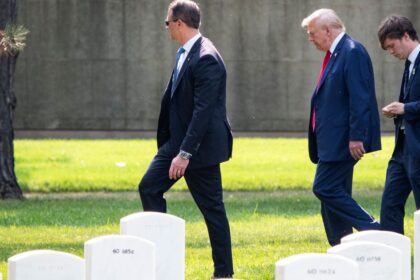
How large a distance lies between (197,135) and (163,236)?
65.5 inches

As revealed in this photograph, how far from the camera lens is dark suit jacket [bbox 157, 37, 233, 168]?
28.5ft

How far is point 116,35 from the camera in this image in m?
26.9

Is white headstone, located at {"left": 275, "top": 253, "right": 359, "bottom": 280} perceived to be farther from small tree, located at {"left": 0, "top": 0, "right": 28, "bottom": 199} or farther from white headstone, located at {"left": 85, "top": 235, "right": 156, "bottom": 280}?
small tree, located at {"left": 0, "top": 0, "right": 28, "bottom": 199}

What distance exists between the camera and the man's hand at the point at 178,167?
8672 millimetres

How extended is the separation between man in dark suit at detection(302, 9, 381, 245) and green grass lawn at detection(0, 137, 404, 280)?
0.71 m

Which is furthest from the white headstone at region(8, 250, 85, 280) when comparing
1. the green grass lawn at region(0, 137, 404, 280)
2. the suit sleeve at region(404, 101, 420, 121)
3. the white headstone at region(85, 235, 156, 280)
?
the suit sleeve at region(404, 101, 420, 121)

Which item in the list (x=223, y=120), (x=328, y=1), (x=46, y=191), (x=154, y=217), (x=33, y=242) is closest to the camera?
(x=154, y=217)

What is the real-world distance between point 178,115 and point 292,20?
18164 mm

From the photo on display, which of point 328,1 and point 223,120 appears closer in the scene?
point 223,120

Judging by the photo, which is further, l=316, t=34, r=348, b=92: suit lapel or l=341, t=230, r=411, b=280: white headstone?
l=316, t=34, r=348, b=92: suit lapel

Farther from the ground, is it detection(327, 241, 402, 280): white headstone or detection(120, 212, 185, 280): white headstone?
detection(327, 241, 402, 280): white headstone

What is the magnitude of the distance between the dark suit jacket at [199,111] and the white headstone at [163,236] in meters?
1.58

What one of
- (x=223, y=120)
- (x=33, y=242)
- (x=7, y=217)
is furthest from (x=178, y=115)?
(x=7, y=217)

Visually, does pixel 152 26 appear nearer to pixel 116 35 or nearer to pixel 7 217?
pixel 116 35
